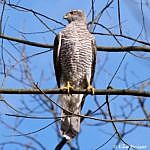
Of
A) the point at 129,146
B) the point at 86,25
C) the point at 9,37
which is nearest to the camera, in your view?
the point at 129,146

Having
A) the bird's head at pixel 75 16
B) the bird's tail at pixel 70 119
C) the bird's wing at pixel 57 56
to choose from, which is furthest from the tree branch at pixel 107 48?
the bird's head at pixel 75 16

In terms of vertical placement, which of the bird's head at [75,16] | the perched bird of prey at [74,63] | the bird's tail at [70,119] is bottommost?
the bird's tail at [70,119]

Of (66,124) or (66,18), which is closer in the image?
(66,124)

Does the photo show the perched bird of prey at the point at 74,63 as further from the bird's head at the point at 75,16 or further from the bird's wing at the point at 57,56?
the bird's head at the point at 75,16

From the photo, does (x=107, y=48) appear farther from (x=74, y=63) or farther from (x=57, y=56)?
(x=57, y=56)

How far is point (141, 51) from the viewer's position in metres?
5.54

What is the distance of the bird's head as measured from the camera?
6922mm

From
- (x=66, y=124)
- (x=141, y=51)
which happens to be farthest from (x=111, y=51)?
(x=66, y=124)

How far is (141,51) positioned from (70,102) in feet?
3.62

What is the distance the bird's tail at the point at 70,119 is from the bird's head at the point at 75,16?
4.12 feet

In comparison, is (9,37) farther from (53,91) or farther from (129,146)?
(129,146)

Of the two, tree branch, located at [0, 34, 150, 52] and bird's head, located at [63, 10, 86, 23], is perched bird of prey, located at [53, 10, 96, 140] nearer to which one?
tree branch, located at [0, 34, 150, 52]

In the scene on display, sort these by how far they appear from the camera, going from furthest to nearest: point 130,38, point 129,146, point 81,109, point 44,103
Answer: point 44,103 → point 81,109 → point 130,38 → point 129,146

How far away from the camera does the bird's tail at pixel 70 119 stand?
5531 mm
